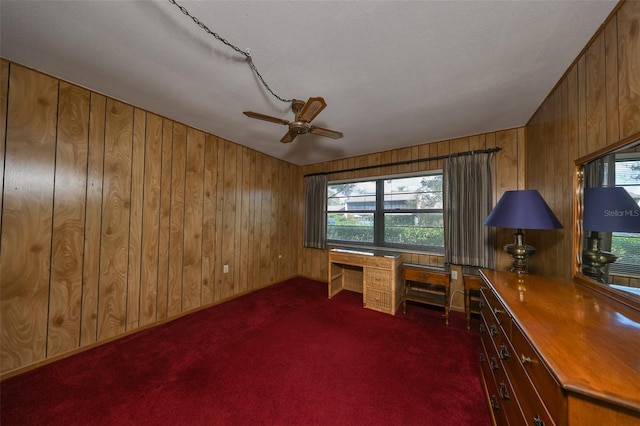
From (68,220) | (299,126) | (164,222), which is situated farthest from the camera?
(164,222)

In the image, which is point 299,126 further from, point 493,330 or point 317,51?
point 493,330

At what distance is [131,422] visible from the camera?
1.34 metres

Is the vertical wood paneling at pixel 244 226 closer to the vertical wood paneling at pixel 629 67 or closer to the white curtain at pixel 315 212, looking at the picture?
the white curtain at pixel 315 212

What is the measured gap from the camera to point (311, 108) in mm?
1585

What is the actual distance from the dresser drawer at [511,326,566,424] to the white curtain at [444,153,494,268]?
201 centimetres

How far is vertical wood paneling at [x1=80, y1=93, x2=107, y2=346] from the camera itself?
2.00m

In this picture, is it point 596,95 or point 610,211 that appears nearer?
point 610,211

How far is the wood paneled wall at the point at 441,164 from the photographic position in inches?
104

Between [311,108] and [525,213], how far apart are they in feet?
5.55

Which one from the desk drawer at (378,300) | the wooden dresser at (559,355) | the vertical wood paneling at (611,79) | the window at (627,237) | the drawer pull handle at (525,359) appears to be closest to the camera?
the wooden dresser at (559,355)

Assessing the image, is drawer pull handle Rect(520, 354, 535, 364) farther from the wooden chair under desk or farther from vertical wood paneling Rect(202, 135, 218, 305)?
vertical wood paneling Rect(202, 135, 218, 305)

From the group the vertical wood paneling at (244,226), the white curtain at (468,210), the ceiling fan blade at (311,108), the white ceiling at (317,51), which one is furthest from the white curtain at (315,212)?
the ceiling fan blade at (311,108)

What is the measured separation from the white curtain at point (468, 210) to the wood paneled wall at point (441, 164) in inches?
5.2

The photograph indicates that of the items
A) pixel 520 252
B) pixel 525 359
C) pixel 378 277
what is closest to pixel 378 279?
pixel 378 277
